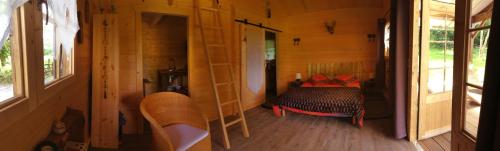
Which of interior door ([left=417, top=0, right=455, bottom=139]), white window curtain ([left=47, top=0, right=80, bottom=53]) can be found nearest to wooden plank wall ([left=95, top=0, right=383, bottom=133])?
white window curtain ([left=47, top=0, right=80, bottom=53])

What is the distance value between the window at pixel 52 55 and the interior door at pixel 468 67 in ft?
10.0

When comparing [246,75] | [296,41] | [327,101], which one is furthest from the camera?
[296,41]

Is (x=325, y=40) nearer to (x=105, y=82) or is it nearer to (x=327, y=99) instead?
(x=327, y=99)

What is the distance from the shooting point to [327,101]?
410 cm

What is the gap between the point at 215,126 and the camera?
4020mm

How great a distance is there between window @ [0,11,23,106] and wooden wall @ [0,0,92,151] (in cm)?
16

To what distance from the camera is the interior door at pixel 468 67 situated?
1955 millimetres

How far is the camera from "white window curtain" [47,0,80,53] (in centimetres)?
163

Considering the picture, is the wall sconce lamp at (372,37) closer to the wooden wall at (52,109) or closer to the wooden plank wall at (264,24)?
the wooden plank wall at (264,24)

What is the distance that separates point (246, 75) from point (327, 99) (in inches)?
66.9

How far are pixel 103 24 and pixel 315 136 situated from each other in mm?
3050

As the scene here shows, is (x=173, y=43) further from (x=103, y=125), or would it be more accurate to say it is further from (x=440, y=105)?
(x=440, y=105)

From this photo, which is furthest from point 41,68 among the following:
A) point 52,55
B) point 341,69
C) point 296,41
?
point 341,69

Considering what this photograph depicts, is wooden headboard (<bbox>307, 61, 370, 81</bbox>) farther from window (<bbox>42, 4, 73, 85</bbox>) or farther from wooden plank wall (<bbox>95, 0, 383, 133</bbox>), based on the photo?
window (<bbox>42, 4, 73, 85</bbox>)
